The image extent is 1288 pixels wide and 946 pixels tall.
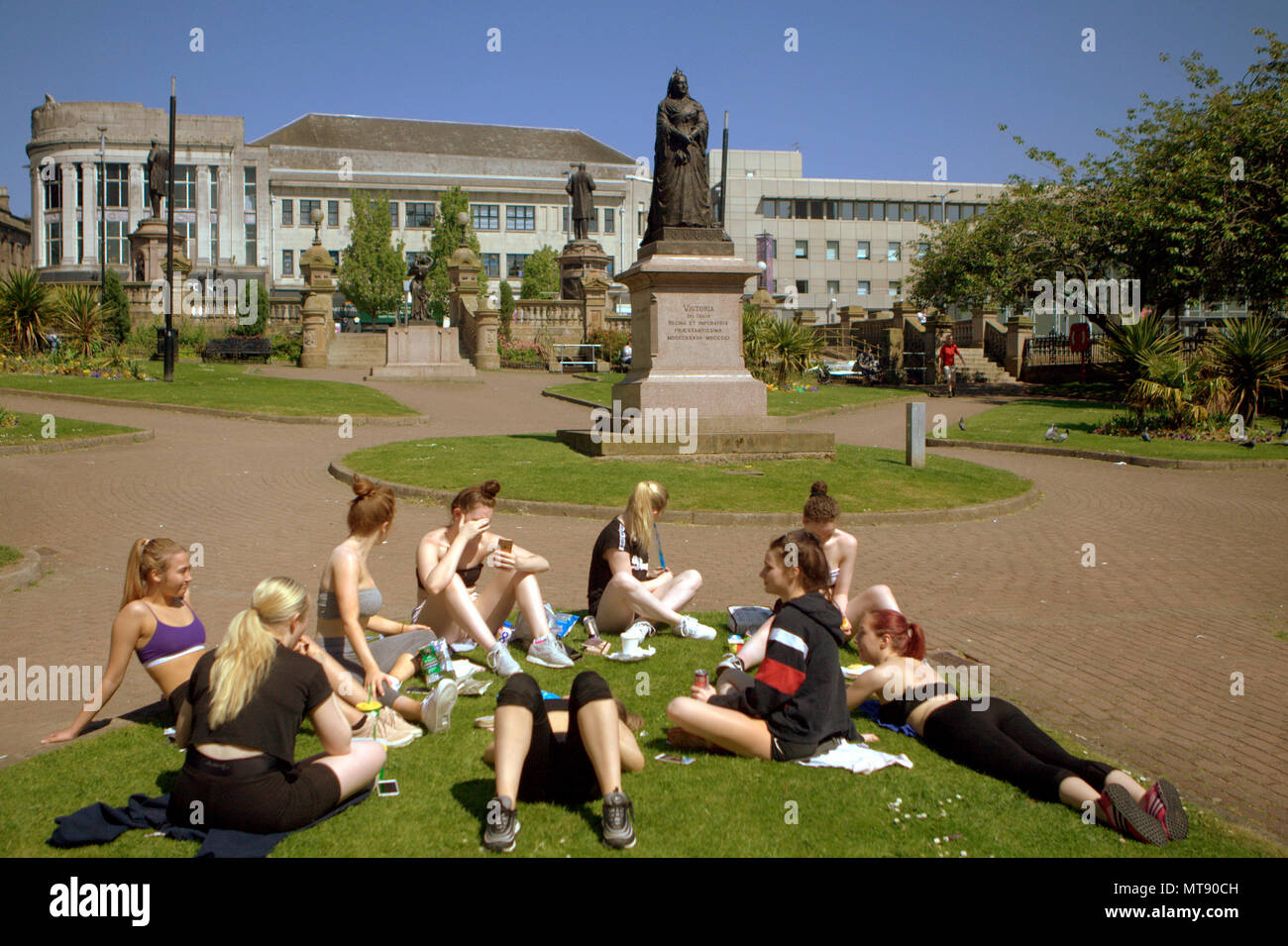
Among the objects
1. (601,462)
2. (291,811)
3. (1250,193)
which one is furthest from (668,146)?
(1250,193)

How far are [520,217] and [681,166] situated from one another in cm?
7047

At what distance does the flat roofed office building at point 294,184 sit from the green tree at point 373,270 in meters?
8.17

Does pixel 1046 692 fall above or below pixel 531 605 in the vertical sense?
below

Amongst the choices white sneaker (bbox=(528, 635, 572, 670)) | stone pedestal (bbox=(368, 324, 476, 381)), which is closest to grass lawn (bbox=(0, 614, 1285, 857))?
white sneaker (bbox=(528, 635, 572, 670))

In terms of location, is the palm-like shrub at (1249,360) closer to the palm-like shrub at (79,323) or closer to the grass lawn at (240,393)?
the grass lawn at (240,393)

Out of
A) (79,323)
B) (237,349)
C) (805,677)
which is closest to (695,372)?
(805,677)

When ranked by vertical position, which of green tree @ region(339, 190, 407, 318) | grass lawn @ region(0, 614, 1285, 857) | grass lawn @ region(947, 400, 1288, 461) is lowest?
grass lawn @ region(0, 614, 1285, 857)

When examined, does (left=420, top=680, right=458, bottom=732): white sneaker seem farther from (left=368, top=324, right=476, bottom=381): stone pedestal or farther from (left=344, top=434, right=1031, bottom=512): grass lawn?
(left=368, top=324, right=476, bottom=381): stone pedestal

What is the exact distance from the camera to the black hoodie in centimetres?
487

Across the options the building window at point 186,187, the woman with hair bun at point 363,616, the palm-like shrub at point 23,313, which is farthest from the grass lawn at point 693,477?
the building window at point 186,187

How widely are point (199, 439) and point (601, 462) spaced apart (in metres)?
7.39

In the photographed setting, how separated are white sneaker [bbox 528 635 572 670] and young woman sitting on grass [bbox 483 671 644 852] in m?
1.80
